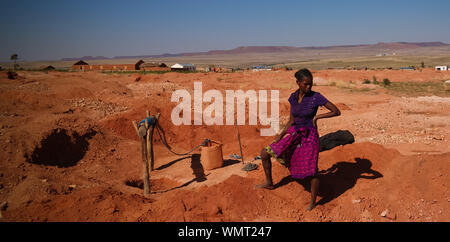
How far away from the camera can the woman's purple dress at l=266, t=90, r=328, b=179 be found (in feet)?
11.7

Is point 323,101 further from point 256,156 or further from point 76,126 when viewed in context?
point 76,126

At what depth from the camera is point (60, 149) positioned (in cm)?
620

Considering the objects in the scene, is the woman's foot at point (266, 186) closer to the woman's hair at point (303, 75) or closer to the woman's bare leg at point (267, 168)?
the woman's bare leg at point (267, 168)

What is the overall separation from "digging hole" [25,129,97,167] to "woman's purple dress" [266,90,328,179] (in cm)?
430

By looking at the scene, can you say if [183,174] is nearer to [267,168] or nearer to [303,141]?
[267,168]

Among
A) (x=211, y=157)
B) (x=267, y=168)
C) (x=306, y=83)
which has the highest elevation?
(x=306, y=83)

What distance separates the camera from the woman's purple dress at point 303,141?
356 cm

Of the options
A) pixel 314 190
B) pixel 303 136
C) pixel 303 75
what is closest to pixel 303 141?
pixel 303 136

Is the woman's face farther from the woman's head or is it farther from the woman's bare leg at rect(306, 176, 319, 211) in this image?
the woman's bare leg at rect(306, 176, 319, 211)

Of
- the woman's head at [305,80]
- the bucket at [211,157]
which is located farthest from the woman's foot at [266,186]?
the bucket at [211,157]

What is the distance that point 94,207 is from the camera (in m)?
3.96

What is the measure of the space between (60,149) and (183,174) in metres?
2.50

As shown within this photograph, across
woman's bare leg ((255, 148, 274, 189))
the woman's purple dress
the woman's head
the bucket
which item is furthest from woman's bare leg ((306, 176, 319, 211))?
the bucket

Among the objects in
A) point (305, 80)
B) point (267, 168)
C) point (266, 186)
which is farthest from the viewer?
point (266, 186)
